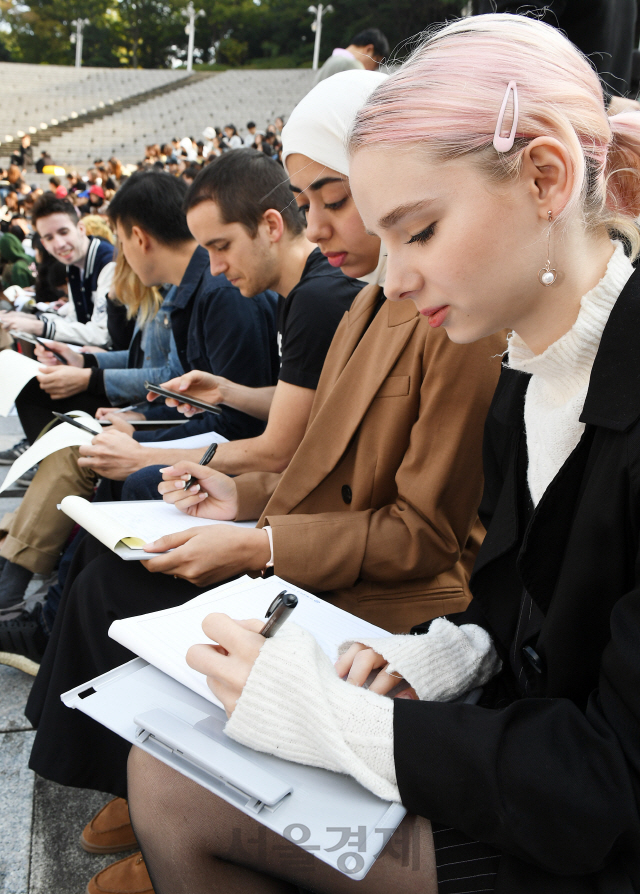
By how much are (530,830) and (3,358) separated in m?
2.88

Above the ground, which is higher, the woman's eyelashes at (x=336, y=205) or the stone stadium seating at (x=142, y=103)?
the woman's eyelashes at (x=336, y=205)

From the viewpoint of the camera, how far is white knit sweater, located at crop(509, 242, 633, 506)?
3.40 ft

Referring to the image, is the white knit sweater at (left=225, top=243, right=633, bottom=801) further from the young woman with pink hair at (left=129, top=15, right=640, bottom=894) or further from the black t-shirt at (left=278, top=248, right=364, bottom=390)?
the black t-shirt at (left=278, top=248, right=364, bottom=390)

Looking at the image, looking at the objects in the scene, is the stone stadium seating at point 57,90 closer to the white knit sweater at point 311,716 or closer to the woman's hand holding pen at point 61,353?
the woman's hand holding pen at point 61,353

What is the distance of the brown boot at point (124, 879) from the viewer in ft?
5.05

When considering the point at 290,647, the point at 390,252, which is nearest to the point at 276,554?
the point at 290,647

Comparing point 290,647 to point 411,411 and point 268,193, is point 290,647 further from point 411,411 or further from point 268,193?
point 268,193

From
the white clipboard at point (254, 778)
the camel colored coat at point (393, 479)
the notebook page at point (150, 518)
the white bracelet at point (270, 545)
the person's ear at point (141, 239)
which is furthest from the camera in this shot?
the person's ear at point (141, 239)

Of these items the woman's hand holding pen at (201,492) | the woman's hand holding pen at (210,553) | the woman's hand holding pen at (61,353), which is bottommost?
the woman's hand holding pen at (61,353)

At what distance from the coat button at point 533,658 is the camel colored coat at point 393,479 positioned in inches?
17.2

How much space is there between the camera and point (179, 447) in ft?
8.32

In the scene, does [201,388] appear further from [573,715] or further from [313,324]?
[573,715]

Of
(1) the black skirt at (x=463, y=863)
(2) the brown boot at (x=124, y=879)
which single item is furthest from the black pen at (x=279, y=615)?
(2) the brown boot at (x=124, y=879)

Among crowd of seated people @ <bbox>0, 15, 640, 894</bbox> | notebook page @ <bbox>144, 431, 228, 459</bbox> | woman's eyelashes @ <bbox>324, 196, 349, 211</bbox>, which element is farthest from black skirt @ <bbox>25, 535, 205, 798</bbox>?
woman's eyelashes @ <bbox>324, 196, 349, 211</bbox>
